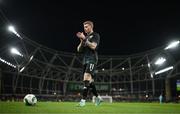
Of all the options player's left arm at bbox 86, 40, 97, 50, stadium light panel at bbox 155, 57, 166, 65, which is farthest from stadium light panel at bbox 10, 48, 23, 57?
player's left arm at bbox 86, 40, 97, 50

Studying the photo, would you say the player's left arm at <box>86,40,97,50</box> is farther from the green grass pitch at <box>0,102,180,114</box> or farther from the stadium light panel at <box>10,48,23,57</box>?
the stadium light panel at <box>10,48,23,57</box>

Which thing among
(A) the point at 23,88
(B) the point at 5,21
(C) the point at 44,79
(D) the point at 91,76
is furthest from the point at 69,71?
(D) the point at 91,76

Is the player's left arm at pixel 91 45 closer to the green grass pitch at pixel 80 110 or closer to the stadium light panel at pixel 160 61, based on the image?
the green grass pitch at pixel 80 110

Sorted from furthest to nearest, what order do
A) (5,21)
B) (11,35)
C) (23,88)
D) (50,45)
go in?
(50,45) < (23,88) < (11,35) < (5,21)

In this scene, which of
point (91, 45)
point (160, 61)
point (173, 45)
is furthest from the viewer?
point (160, 61)

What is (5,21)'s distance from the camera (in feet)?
117

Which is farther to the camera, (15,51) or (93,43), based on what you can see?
(15,51)

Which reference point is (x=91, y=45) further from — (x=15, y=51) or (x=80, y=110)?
(x=15, y=51)

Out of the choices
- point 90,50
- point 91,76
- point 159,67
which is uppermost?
point 159,67

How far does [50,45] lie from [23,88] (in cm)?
897

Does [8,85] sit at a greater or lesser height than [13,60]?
lesser

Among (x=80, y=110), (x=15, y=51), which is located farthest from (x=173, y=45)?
(x=80, y=110)

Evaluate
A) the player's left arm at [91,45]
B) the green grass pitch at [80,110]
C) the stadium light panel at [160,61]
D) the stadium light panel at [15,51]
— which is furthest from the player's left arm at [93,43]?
the stadium light panel at [160,61]

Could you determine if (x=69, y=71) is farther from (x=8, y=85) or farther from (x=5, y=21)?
(x=5, y=21)
